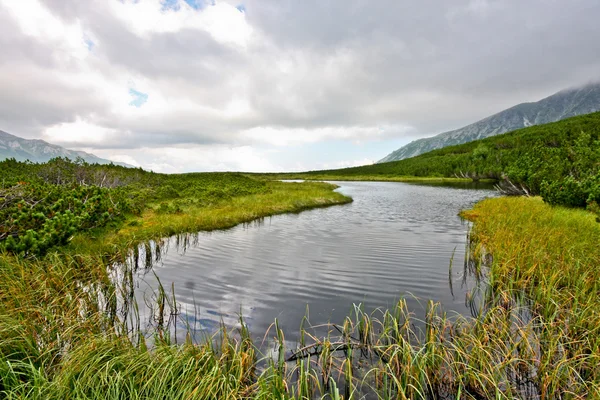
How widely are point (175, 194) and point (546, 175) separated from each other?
41.0 meters

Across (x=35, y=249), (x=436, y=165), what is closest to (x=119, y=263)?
(x=35, y=249)

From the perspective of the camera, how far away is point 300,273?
44.5 ft

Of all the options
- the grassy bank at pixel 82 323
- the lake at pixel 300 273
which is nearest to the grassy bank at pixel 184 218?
the grassy bank at pixel 82 323

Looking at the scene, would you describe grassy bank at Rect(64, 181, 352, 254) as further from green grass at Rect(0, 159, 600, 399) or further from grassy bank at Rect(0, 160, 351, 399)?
green grass at Rect(0, 159, 600, 399)

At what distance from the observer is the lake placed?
969 centimetres

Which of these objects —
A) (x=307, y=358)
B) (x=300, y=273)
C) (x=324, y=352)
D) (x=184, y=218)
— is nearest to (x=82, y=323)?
(x=307, y=358)

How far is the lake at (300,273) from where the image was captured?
9.69 meters

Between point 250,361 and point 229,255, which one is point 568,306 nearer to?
point 250,361

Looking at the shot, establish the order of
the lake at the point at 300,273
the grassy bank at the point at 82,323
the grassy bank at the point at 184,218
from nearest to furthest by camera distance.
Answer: the grassy bank at the point at 82,323 < the lake at the point at 300,273 < the grassy bank at the point at 184,218

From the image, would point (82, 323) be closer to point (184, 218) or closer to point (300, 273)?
point (300, 273)

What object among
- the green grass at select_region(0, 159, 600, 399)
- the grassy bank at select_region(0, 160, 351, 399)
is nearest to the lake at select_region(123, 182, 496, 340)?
the green grass at select_region(0, 159, 600, 399)

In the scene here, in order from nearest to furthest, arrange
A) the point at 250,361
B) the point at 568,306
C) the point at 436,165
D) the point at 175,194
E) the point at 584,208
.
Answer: the point at 250,361 → the point at 568,306 → the point at 584,208 → the point at 175,194 → the point at 436,165

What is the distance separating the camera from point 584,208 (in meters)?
22.6

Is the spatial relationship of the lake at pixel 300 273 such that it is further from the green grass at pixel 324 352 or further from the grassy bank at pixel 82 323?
the grassy bank at pixel 82 323
